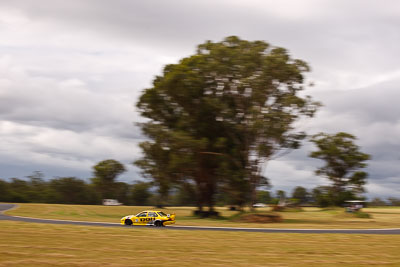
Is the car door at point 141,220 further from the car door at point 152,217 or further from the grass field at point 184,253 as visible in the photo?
the grass field at point 184,253

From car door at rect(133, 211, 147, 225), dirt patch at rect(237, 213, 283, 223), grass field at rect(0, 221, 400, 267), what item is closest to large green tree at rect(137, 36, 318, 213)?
dirt patch at rect(237, 213, 283, 223)

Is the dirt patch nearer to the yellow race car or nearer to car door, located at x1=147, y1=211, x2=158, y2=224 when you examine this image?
the yellow race car

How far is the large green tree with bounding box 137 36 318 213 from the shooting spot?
42750mm

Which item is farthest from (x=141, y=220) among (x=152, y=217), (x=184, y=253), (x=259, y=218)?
(x=184, y=253)

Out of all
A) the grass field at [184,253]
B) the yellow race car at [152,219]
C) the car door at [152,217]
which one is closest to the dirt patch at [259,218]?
the yellow race car at [152,219]

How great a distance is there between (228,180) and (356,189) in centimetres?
4643

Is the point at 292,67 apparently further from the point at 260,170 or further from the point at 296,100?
the point at 260,170

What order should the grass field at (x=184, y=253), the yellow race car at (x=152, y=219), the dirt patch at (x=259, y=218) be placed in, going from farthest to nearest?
the dirt patch at (x=259, y=218), the yellow race car at (x=152, y=219), the grass field at (x=184, y=253)

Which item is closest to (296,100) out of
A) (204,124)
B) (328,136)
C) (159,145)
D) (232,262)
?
(204,124)

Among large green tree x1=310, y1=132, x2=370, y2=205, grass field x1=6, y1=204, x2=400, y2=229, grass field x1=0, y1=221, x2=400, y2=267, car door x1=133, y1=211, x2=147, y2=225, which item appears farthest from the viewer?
large green tree x1=310, y1=132, x2=370, y2=205

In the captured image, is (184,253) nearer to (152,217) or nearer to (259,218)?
(152,217)

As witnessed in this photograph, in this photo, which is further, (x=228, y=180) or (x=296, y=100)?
(x=228, y=180)

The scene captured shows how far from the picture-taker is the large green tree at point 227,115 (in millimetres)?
42750

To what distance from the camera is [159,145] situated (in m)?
46.7
